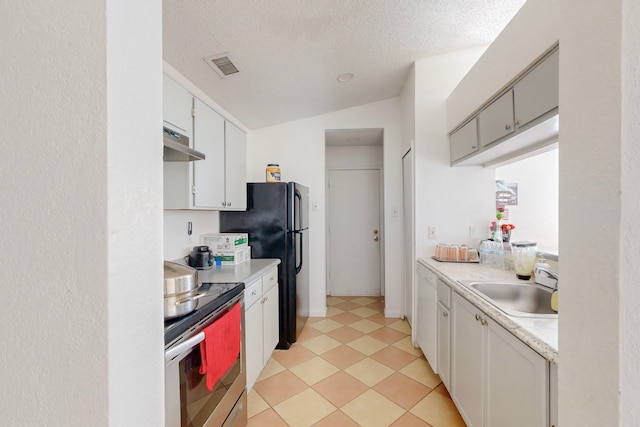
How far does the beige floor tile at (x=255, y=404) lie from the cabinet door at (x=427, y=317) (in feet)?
4.19

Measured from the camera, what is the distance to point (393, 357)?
2410 mm

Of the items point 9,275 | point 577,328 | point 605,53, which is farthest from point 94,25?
point 577,328

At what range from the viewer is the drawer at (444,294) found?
179 centimetres

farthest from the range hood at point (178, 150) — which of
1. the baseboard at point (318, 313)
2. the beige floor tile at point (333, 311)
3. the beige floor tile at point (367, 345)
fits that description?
the beige floor tile at point (333, 311)

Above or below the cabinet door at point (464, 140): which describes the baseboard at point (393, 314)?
below

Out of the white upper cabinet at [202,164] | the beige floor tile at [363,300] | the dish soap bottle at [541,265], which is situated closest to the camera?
the dish soap bottle at [541,265]

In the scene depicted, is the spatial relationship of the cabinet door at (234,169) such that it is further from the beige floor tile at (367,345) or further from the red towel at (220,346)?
the beige floor tile at (367,345)

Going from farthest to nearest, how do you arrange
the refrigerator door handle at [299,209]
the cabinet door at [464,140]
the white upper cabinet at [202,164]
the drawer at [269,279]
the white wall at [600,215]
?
1. the refrigerator door handle at [299,209]
2. the drawer at [269,279]
3. the cabinet door at [464,140]
4. the white upper cabinet at [202,164]
5. the white wall at [600,215]

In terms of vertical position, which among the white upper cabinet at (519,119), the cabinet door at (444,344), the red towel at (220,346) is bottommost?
→ the cabinet door at (444,344)

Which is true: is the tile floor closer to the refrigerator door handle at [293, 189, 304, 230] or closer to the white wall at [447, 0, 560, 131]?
the refrigerator door handle at [293, 189, 304, 230]

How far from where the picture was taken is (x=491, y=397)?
49.4 inches

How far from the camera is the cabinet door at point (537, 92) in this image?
1236mm

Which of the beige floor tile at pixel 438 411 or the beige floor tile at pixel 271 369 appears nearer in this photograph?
the beige floor tile at pixel 438 411

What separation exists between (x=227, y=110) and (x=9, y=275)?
251 cm
